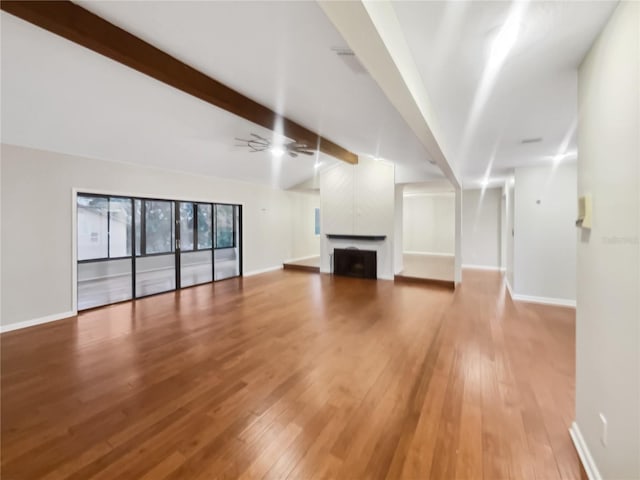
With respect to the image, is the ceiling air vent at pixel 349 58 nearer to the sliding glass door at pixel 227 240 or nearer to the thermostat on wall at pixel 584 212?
the thermostat on wall at pixel 584 212

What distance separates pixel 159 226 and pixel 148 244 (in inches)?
18.3

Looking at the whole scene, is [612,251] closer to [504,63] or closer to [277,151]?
[504,63]

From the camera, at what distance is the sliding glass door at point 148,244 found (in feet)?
16.9

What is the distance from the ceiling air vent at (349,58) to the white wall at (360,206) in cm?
484

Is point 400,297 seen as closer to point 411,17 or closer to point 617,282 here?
point 617,282

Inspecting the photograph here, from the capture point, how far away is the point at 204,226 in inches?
274

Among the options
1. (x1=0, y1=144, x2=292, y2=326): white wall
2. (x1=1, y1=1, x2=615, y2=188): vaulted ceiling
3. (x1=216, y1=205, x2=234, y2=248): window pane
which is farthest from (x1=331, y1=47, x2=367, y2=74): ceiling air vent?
(x1=216, y1=205, x2=234, y2=248): window pane

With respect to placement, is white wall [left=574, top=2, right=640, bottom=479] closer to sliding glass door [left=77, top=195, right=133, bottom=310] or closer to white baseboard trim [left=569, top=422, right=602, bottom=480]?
white baseboard trim [left=569, top=422, right=602, bottom=480]

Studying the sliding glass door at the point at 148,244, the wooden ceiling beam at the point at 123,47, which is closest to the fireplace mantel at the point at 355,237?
the sliding glass door at the point at 148,244

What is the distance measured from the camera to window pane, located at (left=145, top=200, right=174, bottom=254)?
19.1 ft

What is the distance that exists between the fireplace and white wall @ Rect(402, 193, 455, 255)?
4002mm

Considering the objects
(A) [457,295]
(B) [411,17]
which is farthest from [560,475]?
(A) [457,295]

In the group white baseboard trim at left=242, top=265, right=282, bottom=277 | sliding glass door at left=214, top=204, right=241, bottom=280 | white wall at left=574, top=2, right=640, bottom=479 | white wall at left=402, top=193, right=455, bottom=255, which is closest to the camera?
white wall at left=574, top=2, right=640, bottom=479

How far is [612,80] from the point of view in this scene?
4.51 ft
